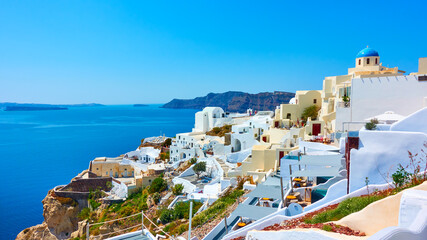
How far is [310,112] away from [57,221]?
84.2 feet

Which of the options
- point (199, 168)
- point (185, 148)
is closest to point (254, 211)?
point (199, 168)

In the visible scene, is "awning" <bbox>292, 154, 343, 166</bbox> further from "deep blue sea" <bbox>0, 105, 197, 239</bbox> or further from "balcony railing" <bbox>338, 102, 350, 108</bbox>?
"deep blue sea" <bbox>0, 105, 197, 239</bbox>

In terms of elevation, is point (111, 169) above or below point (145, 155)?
below

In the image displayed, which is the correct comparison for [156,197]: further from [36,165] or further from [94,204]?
[36,165]

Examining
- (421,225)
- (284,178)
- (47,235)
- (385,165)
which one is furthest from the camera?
(47,235)

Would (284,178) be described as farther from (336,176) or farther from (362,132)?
(362,132)

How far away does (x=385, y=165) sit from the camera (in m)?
7.68

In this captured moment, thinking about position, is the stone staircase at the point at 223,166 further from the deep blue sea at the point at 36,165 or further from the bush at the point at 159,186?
the deep blue sea at the point at 36,165

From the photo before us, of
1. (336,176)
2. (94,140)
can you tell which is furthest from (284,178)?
(94,140)

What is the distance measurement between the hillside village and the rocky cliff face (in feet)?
0.33

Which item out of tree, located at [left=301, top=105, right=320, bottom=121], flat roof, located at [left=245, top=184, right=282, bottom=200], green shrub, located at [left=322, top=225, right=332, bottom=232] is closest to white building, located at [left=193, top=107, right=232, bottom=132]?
tree, located at [left=301, top=105, right=320, bottom=121]

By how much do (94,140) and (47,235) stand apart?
5514 cm

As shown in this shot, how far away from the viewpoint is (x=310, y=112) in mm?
25953

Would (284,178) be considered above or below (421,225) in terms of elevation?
below
